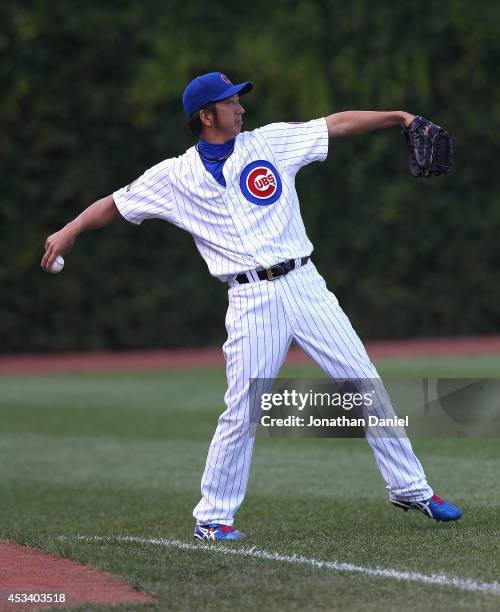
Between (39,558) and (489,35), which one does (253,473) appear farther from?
(489,35)

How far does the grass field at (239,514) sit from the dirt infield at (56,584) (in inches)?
3.8

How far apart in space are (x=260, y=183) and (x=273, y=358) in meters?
0.83

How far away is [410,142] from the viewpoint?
6090 millimetres

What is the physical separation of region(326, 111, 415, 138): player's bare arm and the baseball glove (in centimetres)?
6

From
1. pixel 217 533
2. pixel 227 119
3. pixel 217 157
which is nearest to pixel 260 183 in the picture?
pixel 217 157

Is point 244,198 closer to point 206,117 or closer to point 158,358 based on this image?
point 206,117

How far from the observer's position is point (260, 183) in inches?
235

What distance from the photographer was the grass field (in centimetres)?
486

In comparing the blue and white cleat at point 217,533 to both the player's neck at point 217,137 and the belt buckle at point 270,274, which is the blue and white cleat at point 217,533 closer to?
the belt buckle at point 270,274

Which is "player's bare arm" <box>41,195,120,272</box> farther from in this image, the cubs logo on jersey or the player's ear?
the cubs logo on jersey

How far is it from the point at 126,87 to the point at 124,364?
3721mm

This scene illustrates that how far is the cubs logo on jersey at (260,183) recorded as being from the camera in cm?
595

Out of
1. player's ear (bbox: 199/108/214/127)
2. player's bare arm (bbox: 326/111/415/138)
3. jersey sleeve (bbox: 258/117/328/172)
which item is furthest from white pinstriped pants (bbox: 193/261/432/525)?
player's ear (bbox: 199/108/214/127)

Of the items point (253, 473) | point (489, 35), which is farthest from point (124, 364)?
point (253, 473)
